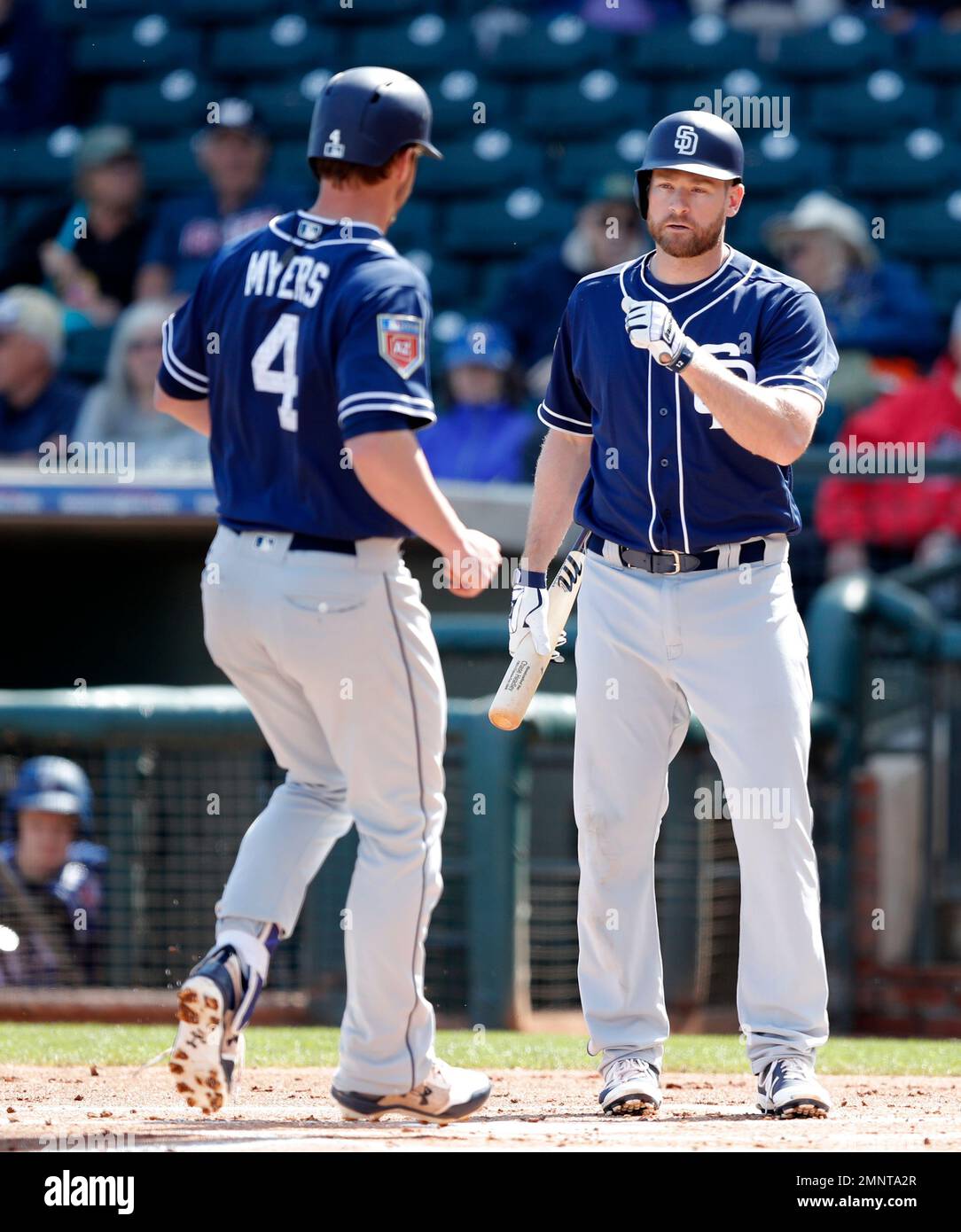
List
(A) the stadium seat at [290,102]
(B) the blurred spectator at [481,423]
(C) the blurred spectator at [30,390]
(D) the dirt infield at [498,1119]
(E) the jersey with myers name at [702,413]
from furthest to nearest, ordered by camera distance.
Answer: (A) the stadium seat at [290,102], (C) the blurred spectator at [30,390], (B) the blurred spectator at [481,423], (E) the jersey with myers name at [702,413], (D) the dirt infield at [498,1119]

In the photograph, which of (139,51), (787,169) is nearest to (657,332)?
(787,169)

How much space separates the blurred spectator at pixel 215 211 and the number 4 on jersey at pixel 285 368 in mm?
6132

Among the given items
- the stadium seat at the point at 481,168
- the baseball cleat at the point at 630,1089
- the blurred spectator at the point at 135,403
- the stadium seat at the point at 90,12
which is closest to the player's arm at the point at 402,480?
the baseball cleat at the point at 630,1089

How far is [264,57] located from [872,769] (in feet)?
20.1

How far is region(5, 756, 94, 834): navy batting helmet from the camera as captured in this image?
604 cm

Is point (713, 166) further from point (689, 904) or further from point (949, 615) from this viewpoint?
point (949, 615)

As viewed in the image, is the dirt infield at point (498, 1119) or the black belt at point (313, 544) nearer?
the dirt infield at point (498, 1119)

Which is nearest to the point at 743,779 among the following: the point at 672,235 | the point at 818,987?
the point at 818,987

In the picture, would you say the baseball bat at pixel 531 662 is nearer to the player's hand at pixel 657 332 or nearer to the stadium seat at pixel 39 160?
the player's hand at pixel 657 332

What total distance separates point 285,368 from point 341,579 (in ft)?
1.14

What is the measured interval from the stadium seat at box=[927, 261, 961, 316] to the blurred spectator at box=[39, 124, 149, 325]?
3847mm

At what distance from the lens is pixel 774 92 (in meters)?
10.1

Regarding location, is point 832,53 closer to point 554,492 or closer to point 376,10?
point 376,10

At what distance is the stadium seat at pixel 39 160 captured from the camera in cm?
1087
